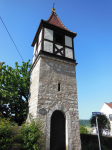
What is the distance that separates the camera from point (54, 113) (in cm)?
662

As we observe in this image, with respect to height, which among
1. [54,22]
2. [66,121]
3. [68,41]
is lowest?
[66,121]

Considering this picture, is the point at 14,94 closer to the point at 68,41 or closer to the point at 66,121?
the point at 66,121

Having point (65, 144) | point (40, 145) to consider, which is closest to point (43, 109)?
point (40, 145)

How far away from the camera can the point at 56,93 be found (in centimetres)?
699

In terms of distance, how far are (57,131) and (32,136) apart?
1.69 metres

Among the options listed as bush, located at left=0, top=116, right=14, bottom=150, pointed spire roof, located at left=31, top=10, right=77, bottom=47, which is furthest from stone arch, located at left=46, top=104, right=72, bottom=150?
pointed spire roof, located at left=31, top=10, right=77, bottom=47

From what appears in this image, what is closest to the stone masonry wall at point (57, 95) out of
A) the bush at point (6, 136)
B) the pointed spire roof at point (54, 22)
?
the bush at point (6, 136)

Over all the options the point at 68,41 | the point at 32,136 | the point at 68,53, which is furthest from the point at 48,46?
the point at 32,136

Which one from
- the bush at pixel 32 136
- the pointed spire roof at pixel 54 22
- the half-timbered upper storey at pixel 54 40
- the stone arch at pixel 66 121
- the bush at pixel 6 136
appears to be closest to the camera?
the bush at pixel 6 136

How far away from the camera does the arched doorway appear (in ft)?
19.9

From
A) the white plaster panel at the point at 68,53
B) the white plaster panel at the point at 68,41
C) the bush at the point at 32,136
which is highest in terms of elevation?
the white plaster panel at the point at 68,41

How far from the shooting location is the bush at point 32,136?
5082 mm

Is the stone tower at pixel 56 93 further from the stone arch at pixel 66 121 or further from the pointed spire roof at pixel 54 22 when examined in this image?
the pointed spire roof at pixel 54 22

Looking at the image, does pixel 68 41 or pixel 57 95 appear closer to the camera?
pixel 57 95
